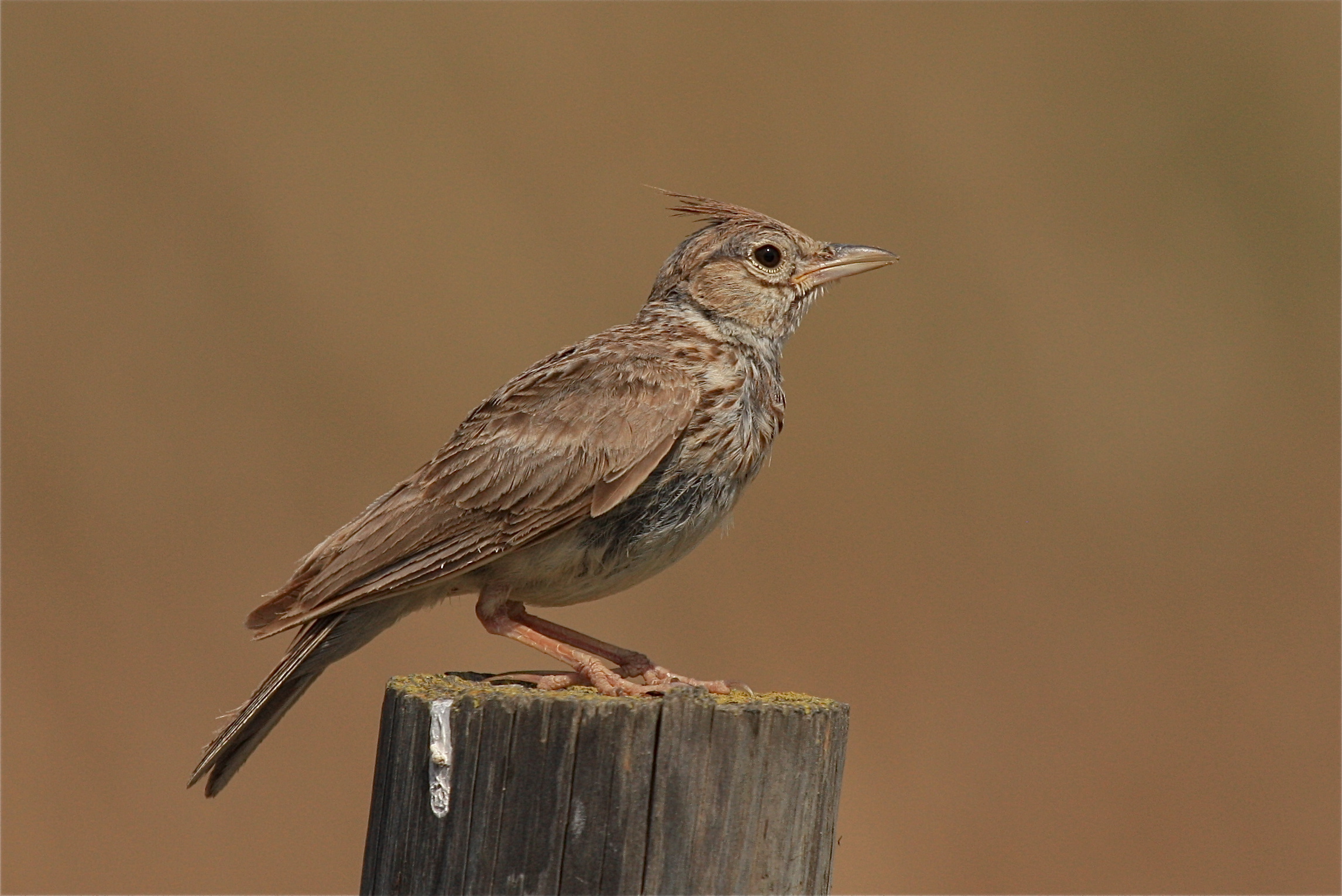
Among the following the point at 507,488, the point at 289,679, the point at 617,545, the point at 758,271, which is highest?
the point at 758,271

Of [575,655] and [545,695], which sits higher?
[575,655]

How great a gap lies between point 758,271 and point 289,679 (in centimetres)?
247

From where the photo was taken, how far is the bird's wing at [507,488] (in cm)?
487

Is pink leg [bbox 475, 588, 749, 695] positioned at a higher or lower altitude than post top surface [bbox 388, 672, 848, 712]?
higher

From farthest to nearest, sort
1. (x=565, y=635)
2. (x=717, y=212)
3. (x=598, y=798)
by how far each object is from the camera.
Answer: (x=717, y=212), (x=565, y=635), (x=598, y=798)

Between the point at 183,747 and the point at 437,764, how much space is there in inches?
269

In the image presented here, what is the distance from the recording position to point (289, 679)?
4.80 metres

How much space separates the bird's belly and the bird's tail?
41 centimetres

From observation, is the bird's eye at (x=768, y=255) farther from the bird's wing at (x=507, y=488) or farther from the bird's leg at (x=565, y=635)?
the bird's leg at (x=565, y=635)

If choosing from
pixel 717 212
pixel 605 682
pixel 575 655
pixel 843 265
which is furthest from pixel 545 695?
pixel 717 212

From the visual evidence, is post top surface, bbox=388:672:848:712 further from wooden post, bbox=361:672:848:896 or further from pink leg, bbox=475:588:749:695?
pink leg, bbox=475:588:749:695

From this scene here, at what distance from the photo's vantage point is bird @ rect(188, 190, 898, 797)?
15.9ft

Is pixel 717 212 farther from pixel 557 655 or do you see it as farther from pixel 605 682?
pixel 605 682

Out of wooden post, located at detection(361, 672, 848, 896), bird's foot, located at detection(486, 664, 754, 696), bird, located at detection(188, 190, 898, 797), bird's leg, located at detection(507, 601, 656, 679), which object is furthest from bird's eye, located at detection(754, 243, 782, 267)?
wooden post, located at detection(361, 672, 848, 896)
